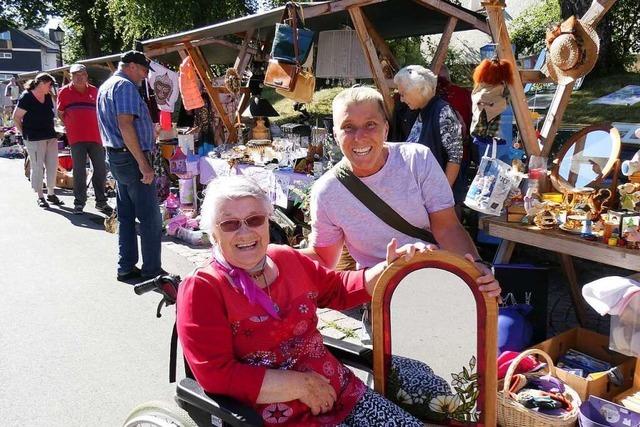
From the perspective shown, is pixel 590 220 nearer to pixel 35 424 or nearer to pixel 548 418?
pixel 548 418

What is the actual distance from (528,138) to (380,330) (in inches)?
88.8

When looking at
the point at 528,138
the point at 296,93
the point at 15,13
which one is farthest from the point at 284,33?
the point at 15,13

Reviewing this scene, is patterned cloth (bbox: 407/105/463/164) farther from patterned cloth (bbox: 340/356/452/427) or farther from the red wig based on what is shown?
patterned cloth (bbox: 340/356/452/427)

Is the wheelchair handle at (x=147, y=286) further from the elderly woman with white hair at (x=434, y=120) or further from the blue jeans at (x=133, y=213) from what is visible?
the blue jeans at (x=133, y=213)

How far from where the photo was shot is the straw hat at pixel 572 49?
11.0 feet

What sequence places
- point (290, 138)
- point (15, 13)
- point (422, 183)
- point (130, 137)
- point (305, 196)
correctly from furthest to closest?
point (15, 13) → point (290, 138) → point (305, 196) → point (130, 137) → point (422, 183)

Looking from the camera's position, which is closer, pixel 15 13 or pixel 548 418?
pixel 548 418

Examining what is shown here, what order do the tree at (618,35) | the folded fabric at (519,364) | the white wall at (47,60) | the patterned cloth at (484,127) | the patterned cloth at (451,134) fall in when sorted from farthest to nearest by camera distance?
the white wall at (47,60) → the tree at (618,35) → the patterned cloth at (451,134) → the patterned cloth at (484,127) → the folded fabric at (519,364)

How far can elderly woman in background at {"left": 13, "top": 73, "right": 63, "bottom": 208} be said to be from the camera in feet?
26.8

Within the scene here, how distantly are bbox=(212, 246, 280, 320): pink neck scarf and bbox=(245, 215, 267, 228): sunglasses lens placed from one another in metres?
0.15

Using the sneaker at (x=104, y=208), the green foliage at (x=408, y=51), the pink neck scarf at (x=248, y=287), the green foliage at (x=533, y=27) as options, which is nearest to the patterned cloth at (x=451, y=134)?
the pink neck scarf at (x=248, y=287)

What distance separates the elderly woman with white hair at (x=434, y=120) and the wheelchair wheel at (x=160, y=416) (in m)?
2.70

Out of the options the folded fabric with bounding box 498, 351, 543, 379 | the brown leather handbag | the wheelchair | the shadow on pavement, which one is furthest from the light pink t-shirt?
the shadow on pavement

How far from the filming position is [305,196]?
5391mm
